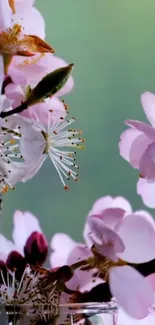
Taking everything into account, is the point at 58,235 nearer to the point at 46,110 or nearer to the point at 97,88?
the point at 46,110

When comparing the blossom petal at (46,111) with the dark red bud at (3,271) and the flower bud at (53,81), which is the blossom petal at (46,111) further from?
the dark red bud at (3,271)

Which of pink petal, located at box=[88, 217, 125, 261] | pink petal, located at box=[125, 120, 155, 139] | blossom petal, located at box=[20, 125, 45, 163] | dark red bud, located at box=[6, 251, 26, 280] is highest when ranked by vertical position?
pink petal, located at box=[125, 120, 155, 139]

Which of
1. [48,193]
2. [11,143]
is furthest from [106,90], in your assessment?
[11,143]

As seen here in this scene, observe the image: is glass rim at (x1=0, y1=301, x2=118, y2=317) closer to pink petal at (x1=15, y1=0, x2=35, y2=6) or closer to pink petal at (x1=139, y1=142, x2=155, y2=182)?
pink petal at (x1=139, y1=142, x2=155, y2=182)

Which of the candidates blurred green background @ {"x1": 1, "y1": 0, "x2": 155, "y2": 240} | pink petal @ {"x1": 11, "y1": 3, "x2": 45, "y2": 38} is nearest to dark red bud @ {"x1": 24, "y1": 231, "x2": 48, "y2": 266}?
pink petal @ {"x1": 11, "y1": 3, "x2": 45, "y2": 38}

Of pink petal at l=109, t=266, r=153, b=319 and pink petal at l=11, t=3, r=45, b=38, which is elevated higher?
pink petal at l=11, t=3, r=45, b=38

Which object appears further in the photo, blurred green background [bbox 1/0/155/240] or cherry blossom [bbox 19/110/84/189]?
blurred green background [bbox 1/0/155/240]

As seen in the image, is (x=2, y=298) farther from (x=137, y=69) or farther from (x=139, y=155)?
(x=137, y=69)
